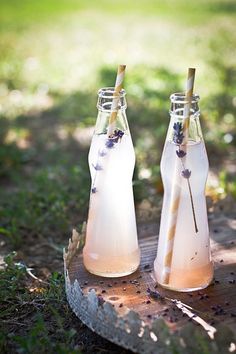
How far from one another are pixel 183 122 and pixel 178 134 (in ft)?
0.15

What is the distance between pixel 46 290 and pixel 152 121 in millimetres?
2264

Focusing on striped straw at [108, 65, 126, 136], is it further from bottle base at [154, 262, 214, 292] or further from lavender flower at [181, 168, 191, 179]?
bottle base at [154, 262, 214, 292]

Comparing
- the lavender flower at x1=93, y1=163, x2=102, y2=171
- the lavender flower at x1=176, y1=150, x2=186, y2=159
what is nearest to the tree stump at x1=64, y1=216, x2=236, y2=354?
the lavender flower at x1=93, y1=163, x2=102, y2=171

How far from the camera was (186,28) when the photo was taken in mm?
7156

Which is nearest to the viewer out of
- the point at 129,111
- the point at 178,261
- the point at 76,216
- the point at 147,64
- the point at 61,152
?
the point at 178,261

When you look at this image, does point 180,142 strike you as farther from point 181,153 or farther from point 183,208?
point 183,208

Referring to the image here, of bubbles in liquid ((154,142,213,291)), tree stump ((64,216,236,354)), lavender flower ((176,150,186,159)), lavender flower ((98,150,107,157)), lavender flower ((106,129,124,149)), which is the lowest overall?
tree stump ((64,216,236,354))

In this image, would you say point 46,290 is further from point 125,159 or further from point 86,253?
point 125,159

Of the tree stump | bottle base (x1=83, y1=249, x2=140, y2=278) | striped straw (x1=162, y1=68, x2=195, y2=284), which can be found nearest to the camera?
the tree stump

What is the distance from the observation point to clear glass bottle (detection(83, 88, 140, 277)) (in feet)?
6.62

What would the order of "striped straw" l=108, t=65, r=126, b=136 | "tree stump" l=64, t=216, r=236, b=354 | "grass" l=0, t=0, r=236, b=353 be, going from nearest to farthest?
"tree stump" l=64, t=216, r=236, b=354 → "striped straw" l=108, t=65, r=126, b=136 → "grass" l=0, t=0, r=236, b=353

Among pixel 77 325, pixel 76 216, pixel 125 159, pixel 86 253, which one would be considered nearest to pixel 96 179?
pixel 125 159

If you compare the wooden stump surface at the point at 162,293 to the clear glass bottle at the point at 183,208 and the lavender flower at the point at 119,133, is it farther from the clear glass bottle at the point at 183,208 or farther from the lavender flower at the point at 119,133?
the lavender flower at the point at 119,133

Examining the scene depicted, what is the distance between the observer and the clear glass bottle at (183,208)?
191cm
